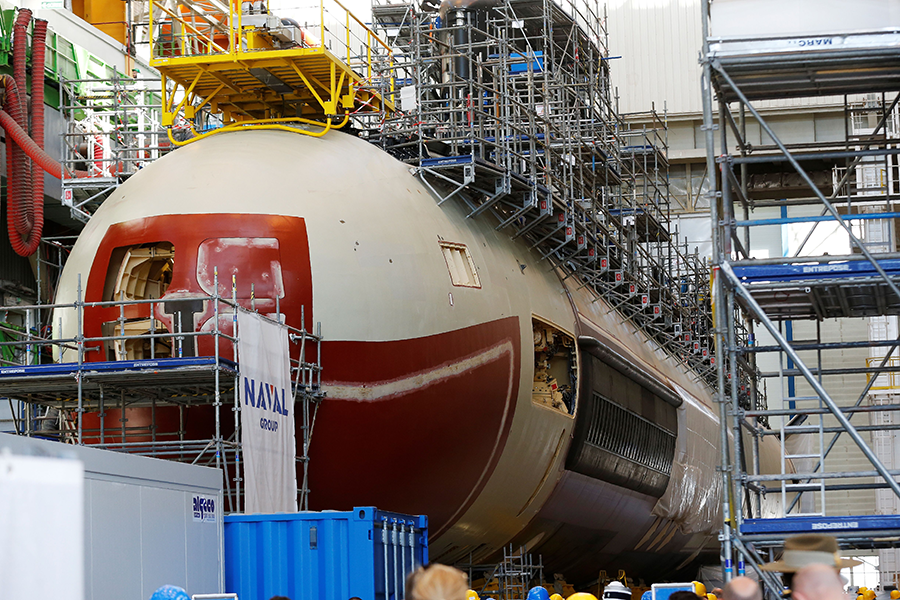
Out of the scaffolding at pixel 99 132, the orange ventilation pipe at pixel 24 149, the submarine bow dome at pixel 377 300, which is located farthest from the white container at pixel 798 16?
the orange ventilation pipe at pixel 24 149

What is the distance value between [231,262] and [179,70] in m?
3.66

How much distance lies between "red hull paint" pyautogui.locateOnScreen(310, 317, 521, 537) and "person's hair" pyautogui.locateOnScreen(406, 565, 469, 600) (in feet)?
34.2

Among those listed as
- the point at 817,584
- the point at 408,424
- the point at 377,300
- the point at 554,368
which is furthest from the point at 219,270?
the point at 817,584

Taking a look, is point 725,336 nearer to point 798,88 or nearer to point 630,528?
point 798,88

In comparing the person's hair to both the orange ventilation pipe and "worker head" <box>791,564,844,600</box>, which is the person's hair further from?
the orange ventilation pipe

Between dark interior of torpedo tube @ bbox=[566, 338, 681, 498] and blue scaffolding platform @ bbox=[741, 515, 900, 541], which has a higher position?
dark interior of torpedo tube @ bbox=[566, 338, 681, 498]

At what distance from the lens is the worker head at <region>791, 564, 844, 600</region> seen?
15.8 ft

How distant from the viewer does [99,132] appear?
25750mm

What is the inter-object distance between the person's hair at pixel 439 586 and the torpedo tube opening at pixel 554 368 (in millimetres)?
13457

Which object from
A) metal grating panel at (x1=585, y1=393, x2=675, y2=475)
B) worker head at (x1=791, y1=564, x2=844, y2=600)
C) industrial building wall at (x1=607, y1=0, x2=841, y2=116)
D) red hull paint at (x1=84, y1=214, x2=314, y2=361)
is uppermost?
industrial building wall at (x1=607, y1=0, x2=841, y2=116)

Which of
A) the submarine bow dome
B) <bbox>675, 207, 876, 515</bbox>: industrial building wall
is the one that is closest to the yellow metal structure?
the submarine bow dome

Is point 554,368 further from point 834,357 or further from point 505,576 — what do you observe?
point 834,357

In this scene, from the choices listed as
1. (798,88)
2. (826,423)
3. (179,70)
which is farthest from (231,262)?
(826,423)

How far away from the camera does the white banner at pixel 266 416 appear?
14117mm
